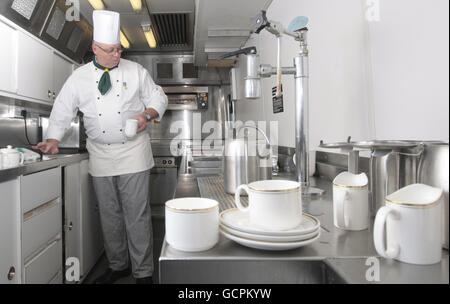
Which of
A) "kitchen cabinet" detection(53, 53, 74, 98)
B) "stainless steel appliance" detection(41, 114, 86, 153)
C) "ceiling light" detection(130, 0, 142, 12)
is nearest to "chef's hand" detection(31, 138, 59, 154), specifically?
"stainless steel appliance" detection(41, 114, 86, 153)

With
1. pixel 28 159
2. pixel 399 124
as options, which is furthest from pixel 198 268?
pixel 28 159

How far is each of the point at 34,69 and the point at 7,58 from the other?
0.34 metres

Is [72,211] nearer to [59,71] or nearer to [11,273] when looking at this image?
[11,273]

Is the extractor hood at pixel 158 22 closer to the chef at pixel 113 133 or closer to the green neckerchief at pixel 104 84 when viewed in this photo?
the chef at pixel 113 133

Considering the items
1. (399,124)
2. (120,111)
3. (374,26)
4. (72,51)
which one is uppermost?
(72,51)

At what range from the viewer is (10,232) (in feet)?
4.43

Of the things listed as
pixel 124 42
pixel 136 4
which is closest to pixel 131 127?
pixel 136 4

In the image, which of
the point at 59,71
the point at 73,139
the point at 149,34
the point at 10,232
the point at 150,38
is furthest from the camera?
the point at 150,38

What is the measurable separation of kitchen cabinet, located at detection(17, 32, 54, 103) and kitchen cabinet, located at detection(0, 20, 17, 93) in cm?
4

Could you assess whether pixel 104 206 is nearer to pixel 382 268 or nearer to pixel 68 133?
pixel 68 133

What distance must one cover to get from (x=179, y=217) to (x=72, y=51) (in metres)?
3.05

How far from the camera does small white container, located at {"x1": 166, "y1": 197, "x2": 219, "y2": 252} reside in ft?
1.62

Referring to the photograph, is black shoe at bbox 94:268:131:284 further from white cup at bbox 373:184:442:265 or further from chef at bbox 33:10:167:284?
white cup at bbox 373:184:442:265

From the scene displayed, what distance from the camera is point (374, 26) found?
99 centimetres
